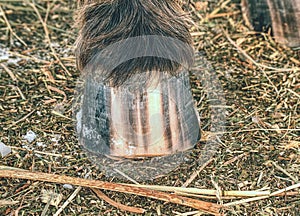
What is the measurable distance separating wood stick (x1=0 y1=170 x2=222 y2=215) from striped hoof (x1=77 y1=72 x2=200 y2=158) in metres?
0.16

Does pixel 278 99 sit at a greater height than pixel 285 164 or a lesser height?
greater

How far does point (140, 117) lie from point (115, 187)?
256mm

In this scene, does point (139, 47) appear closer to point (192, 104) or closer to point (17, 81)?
point (192, 104)

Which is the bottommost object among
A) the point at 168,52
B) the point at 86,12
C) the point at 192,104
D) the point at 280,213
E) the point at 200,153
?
the point at 280,213

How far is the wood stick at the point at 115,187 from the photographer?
2.18 m

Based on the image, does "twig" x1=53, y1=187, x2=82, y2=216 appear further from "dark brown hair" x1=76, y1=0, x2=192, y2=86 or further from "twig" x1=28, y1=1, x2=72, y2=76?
"twig" x1=28, y1=1, x2=72, y2=76

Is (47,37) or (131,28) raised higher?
(47,37)

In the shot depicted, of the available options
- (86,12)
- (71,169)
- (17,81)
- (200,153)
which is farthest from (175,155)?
(17,81)

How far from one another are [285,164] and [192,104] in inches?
15.7

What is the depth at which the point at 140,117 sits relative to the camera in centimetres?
228

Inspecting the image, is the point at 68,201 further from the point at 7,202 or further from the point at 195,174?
the point at 195,174

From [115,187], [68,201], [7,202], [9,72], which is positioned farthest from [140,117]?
[9,72]

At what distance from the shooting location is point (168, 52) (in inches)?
87.3

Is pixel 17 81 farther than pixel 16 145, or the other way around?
pixel 17 81
